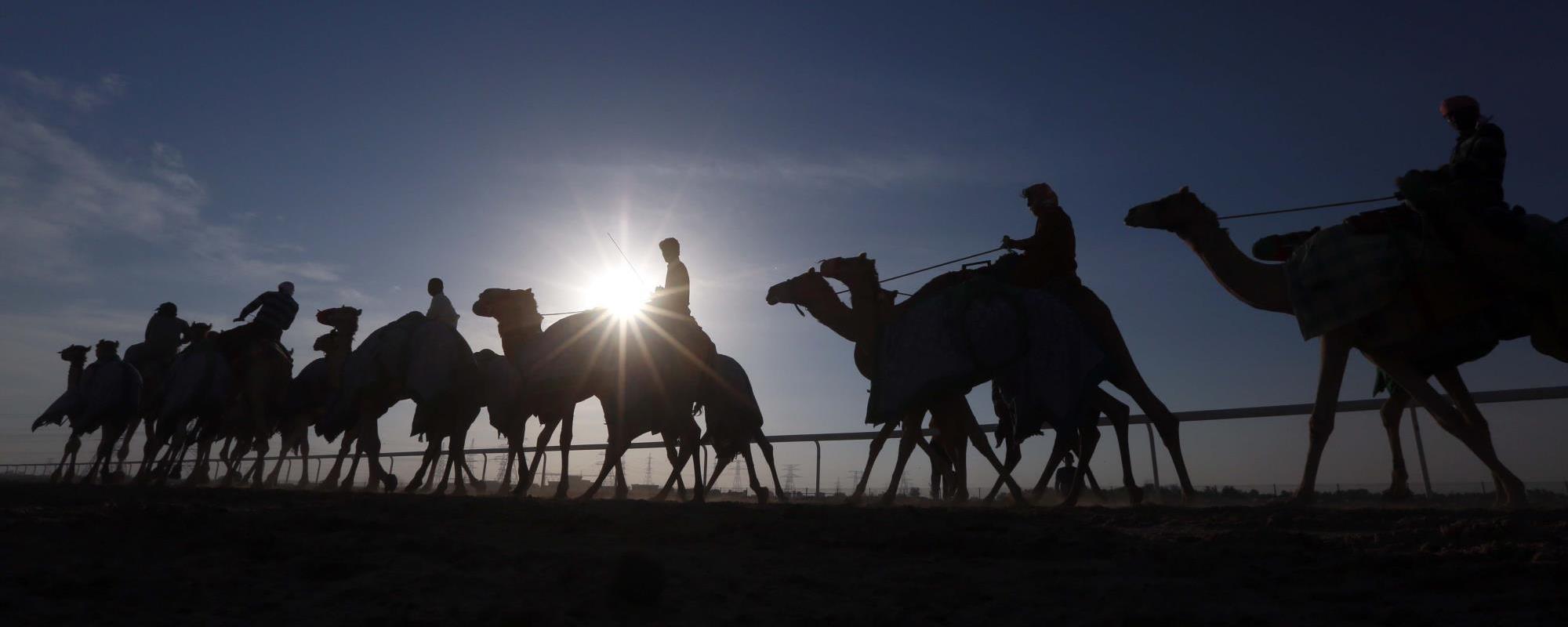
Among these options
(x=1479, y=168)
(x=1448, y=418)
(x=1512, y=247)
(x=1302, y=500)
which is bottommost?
(x=1302, y=500)

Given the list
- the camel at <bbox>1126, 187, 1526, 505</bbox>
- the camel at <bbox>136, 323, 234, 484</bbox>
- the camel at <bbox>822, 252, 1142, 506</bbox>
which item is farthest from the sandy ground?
the camel at <bbox>136, 323, 234, 484</bbox>

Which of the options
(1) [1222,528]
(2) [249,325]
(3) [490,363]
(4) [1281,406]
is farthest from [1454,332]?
(2) [249,325]

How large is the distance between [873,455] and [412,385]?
6.11 metres

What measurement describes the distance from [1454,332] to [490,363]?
10.9 metres

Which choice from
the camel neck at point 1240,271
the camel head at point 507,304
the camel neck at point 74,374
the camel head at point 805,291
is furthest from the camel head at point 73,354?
the camel neck at point 1240,271

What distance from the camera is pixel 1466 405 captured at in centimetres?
743

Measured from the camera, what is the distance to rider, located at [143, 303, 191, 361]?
1588 cm

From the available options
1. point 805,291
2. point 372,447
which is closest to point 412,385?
point 372,447

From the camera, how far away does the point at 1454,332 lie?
7.12 m

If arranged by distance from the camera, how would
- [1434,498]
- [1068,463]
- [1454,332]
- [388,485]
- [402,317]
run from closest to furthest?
[1454,332], [1434,498], [388,485], [402,317], [1068,463]

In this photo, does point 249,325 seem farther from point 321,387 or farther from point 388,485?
point 388,485

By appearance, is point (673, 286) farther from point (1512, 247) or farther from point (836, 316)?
point (1512, 247)

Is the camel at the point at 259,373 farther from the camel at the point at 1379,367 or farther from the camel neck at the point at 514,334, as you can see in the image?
the camel at the point at 1379,367

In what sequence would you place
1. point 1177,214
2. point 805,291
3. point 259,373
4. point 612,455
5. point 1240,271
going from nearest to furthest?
point 1240,271 → point 1177,214 → point 612,455 → point 805,291 → point 259,373
